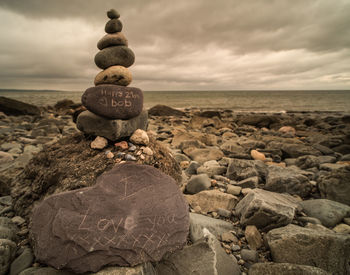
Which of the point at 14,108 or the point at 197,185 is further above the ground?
the point at 14,108

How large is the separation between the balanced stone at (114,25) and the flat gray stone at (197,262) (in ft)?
13.5

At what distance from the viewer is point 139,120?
427 centimetres

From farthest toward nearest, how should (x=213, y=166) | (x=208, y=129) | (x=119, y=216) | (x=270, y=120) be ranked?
1. (x=270, y=120)
2. (x=208, y=129)
3. (x=213, y=166)
4. (x=119, y=216)

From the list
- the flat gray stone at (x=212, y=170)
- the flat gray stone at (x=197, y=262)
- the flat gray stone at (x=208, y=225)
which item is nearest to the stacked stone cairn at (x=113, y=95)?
the flat gray stone at (x=208, y=225)

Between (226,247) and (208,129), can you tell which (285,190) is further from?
(208,129)

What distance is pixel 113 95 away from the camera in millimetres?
3648

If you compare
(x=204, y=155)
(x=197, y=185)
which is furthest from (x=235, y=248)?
(x=204, y=155)

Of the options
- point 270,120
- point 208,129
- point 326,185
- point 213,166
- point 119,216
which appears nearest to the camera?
point 119,216

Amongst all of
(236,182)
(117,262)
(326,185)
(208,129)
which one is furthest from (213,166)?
(208,129)

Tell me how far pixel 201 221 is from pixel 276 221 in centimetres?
117

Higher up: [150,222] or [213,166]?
[150,222]

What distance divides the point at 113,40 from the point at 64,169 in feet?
8.79

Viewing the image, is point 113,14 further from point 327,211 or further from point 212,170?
point 327,211

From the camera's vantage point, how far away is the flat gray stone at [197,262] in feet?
7.50
